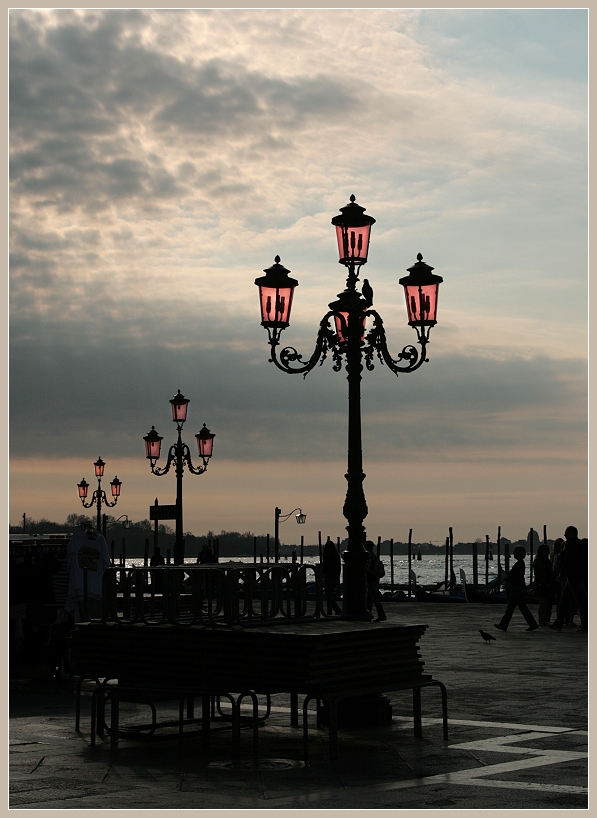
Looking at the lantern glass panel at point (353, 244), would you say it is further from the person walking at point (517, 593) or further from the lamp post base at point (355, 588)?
the person walking at point (517, 593)

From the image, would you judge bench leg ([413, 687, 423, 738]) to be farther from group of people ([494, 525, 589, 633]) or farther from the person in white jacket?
group of people ([494, 525, 589, 633])

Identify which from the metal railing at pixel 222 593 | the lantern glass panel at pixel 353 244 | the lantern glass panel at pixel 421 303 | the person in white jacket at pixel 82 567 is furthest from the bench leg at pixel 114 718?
the lantern glass panel at pixel 421 303

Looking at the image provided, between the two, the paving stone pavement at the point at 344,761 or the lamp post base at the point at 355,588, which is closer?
the paving stone pavement at the point at 344,761

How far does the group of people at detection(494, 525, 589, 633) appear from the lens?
65.9ft

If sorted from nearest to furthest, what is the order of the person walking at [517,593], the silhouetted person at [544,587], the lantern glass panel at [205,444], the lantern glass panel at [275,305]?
the lantern glass panel at [275,305]
the person walking at [517,593]
the silhouetted person at [544,587]
the lantern glass panel at [205,444]

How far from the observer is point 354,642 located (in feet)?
30.2

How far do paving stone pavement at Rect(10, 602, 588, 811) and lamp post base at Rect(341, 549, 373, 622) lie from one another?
1.05 meters

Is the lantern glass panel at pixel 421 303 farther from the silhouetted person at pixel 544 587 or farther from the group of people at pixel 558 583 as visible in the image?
the silhouetted person at pixel 544 587

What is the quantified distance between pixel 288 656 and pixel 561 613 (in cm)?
1464

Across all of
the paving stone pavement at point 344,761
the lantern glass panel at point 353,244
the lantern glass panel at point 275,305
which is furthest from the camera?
the lantern glass panel at point 275,305

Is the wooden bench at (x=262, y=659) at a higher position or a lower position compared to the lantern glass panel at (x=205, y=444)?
lower

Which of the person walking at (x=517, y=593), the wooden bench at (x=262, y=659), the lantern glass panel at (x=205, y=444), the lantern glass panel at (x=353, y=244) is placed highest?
the lantern glass panel at (x=353, y=244)

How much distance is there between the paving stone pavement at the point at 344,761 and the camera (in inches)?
285

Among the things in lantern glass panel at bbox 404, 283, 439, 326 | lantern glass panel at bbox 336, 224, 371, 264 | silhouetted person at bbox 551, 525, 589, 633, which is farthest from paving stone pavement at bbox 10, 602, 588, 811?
silhouetted person at bbox 551, 525, 589, 633
